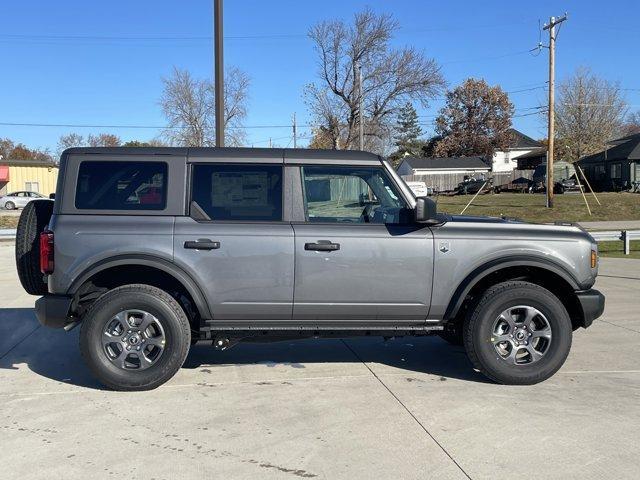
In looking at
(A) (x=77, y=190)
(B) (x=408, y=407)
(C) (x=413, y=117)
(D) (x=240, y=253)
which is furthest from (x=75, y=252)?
(C) (x=413, y=117)

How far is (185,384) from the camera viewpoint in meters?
5.19

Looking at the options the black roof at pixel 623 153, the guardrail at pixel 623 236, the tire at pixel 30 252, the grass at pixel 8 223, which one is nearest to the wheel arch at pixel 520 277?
the tire at pixel 30 252

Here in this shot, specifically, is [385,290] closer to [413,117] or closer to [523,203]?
[523,203]

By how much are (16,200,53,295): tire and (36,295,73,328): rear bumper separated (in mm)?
389

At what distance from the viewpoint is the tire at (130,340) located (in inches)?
190

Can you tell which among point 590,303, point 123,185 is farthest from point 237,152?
point 590,303

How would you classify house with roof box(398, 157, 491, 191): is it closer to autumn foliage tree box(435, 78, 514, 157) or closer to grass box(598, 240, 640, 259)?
autumn foliage tree box(435, 78, 514, 157)

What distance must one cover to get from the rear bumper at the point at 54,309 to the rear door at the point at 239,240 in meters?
0.94

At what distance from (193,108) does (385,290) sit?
123 feet

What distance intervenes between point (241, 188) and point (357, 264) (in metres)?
1.15

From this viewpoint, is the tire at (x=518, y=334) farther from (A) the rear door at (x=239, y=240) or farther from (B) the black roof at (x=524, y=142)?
(B) the black roof at (x=524, y=142)

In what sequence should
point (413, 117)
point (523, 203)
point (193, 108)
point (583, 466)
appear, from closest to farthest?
point (583, 466)
point (523, 203)
point (193, 108)
point (413, 117)

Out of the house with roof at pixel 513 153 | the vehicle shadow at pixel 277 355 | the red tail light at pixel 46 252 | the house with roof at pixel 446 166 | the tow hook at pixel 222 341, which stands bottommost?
the vehicle shadow at pixel 277 355

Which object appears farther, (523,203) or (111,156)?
(523,203)
